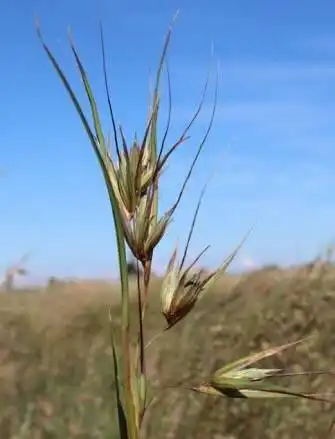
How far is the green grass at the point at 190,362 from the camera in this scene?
5520 millimetres

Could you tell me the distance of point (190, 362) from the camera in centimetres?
602

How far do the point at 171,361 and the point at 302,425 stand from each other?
1.08 meters

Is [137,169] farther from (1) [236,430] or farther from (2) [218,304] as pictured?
(2) [218,304]

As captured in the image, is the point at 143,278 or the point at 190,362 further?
the point at 190,362

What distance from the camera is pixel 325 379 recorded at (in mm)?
5738

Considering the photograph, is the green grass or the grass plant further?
the green grass

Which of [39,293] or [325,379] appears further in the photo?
[39,293]

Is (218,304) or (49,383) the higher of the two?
(218,304)

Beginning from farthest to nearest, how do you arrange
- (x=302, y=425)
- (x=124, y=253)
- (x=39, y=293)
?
(x=39, y=293) < (x=302, y=425) < (x=124, y=253)

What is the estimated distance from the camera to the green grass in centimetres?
552

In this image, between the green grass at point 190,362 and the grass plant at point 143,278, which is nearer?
the grass plant at point 143,278

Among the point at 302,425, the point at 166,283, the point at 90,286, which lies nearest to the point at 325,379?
the point at 302,425

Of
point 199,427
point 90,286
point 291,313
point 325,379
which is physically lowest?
point 199,427

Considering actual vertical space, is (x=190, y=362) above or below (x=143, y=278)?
above
